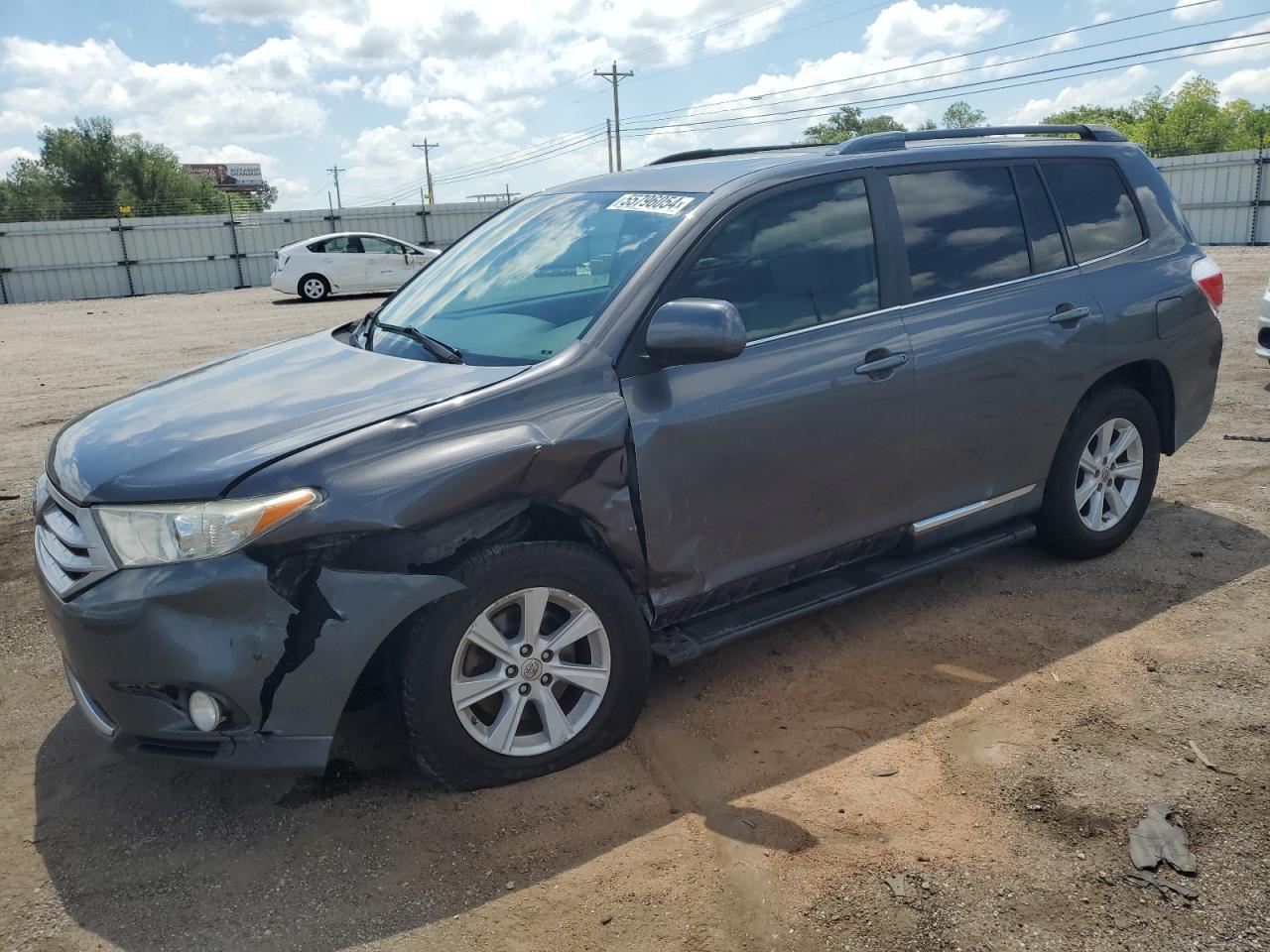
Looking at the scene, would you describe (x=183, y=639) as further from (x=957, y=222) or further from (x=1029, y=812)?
(x=957, y=222)

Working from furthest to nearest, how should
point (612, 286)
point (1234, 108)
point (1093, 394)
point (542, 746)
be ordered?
1. point (1234, 108)
2. point (1093, 394)
3. point (612, 286)
4. point (542, 746)

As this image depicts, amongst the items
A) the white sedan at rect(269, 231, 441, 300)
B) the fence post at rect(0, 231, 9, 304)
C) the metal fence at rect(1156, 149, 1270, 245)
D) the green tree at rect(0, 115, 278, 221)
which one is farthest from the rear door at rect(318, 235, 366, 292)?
the green tree at rect(0, 115, 278, 221)

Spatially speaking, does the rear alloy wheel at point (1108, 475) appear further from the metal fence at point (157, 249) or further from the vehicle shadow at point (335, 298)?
the metal fence at point (157, 249)

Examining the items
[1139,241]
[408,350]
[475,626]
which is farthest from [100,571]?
[1139,241]

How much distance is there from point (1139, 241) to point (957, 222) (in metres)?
1.20

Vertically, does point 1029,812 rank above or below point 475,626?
below

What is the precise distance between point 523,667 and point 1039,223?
115 inches

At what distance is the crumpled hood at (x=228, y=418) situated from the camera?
279cm

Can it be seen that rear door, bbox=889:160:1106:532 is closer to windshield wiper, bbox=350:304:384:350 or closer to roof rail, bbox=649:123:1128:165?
roof rail, bbox=649:123:1128:165

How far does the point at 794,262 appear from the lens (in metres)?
3.61

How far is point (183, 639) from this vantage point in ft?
8.69

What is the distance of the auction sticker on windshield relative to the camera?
3.55 m

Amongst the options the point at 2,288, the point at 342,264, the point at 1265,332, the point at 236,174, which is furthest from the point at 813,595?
the point at 236,174

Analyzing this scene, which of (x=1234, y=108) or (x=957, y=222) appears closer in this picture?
(x=957, y=222)
